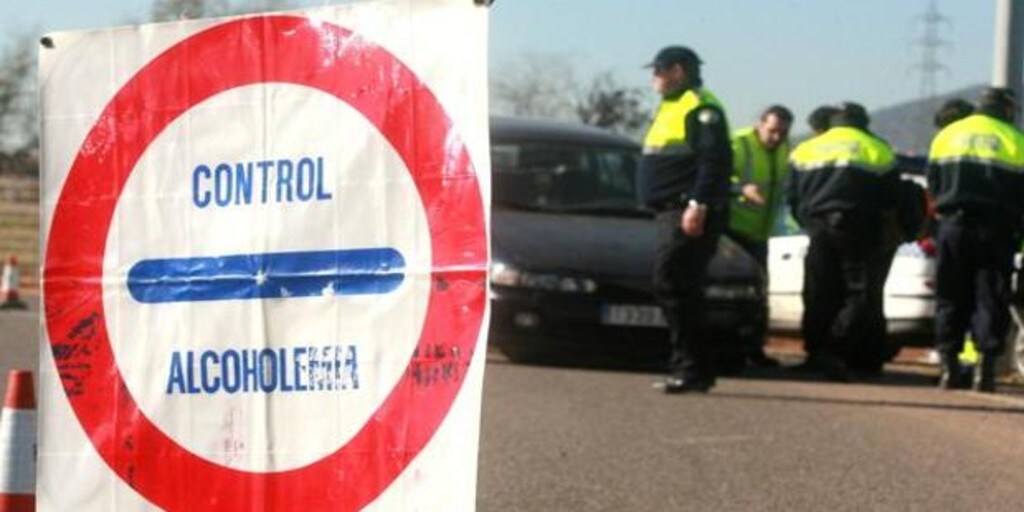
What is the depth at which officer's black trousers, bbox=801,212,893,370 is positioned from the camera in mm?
12836

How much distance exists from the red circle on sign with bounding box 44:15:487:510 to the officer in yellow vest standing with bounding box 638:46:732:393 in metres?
7.90

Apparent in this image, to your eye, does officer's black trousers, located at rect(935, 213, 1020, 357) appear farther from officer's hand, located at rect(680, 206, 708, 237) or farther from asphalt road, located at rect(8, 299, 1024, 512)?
officer's hand, located at rect(680, 206, 708, 237)

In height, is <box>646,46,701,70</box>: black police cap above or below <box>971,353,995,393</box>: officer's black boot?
above

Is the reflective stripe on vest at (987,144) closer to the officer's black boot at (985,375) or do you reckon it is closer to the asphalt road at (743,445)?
the officer's black boot at (985,375)

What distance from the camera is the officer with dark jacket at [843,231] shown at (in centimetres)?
1269

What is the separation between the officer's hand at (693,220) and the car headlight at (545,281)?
1800 mm

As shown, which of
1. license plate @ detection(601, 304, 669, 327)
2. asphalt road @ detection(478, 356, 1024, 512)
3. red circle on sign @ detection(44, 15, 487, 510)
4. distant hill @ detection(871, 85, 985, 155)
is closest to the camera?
red circle on sign @ detection(44, 15, 487, 510)

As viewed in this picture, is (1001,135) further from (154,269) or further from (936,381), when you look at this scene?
(154,269)

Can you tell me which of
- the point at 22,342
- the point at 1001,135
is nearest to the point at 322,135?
the point at 1001,135

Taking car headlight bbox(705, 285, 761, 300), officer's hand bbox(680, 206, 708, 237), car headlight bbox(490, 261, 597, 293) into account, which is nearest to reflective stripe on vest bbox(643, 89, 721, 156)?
officer's hand bbox(680, 206, 708, 237)

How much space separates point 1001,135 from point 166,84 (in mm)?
9158

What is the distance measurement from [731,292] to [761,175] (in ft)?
5.35

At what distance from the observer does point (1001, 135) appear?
39.0ft

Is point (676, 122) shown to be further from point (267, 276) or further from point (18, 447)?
point (267, 276)
